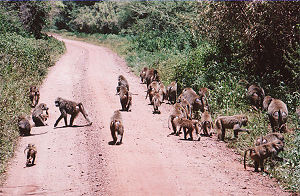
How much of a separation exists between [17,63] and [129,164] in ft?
36.2

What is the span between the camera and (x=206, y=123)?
39.0 ft

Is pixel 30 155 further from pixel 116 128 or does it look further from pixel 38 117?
pixel 38 117

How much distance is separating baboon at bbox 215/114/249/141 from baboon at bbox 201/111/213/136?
44 cm

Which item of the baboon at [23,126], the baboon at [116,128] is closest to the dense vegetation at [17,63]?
the baboon at [23,126]

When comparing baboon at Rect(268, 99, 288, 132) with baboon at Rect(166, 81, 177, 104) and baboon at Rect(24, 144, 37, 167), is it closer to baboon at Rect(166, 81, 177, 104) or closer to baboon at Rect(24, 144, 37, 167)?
baboon at Rect(166, 81, 177, 104)

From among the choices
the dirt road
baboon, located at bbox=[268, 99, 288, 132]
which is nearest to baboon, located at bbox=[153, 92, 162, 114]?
the dirt road

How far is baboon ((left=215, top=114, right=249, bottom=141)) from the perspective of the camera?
436 inches

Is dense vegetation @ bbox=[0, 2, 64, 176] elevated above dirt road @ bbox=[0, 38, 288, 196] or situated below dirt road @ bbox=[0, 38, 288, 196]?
above

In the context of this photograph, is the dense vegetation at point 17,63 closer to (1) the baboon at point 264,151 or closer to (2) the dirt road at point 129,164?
(2) the dirt road at point 129,164

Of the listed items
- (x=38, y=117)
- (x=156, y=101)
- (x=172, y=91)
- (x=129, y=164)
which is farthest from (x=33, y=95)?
(x=129, y=164)

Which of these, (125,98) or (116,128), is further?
(125,98)

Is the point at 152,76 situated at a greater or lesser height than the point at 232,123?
greater

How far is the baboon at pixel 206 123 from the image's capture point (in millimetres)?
11781

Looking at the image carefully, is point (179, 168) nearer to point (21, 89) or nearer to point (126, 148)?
point (126, 148)
